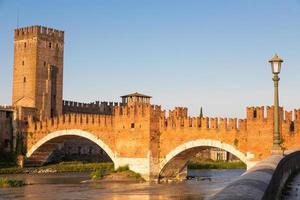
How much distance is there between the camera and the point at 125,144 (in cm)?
3017

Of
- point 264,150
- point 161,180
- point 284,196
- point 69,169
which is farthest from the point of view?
point 69,169

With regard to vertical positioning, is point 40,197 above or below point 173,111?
below

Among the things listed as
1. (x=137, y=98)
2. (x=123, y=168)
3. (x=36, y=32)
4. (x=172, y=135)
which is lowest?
(x=123, y=168)

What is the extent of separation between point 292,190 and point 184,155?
64.1 ft

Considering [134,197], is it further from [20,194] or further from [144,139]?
[144,139]

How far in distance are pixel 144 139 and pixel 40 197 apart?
9284mm

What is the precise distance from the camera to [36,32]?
45156mm

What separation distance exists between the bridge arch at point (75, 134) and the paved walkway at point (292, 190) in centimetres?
1981

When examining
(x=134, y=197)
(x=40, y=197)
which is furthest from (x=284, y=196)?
(x=40, y=197)

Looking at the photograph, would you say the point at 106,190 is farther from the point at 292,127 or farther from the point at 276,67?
the point at 276,67

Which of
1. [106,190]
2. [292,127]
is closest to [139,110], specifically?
[106,190]

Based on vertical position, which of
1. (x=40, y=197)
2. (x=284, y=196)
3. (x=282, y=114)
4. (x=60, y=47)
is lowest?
(x=40, y=197)

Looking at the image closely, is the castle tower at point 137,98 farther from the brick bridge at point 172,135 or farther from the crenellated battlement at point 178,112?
the crenellated battlement at point 178,112

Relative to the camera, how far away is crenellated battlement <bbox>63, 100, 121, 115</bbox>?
1912 inches
